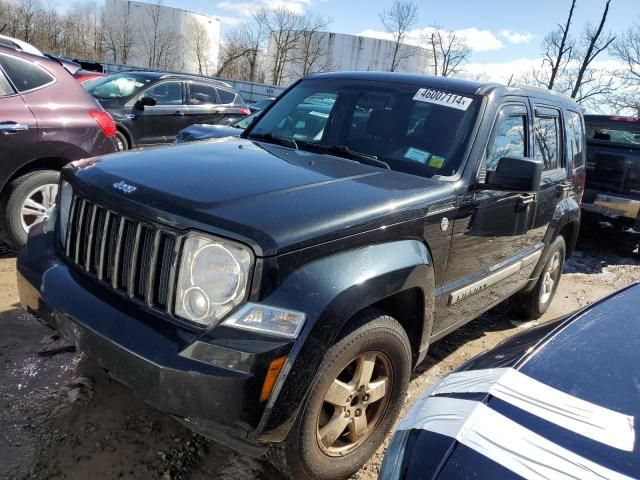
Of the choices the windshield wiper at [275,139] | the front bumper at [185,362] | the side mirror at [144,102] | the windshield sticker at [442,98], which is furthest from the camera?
the side mirror at [144,102]

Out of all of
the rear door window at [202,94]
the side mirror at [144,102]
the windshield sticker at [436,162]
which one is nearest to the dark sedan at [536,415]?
the windshield sticker at [436,162]

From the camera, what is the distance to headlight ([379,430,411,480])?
151 cm

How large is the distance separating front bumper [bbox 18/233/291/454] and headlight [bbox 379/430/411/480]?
0.50 meters

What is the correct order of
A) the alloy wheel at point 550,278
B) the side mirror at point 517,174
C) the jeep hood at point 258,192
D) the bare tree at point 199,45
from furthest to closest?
the bare tree at point 199,45 → the alloy wheel at point 550,278 → the side mirror at point 517,174 → the jeep hood at point 258,192

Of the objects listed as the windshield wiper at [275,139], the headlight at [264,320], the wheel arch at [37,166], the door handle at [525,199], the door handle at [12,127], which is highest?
the windshield wiper at [275,139]

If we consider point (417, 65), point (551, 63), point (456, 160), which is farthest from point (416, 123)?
point (417, 65)

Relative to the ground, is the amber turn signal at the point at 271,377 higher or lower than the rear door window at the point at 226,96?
lower

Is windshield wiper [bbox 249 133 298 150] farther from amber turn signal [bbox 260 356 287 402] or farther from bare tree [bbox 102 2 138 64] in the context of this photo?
bare tree [bbox 102 2 138 64]

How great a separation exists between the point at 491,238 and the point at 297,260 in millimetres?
1744

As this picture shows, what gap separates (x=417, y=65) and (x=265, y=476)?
205 ft

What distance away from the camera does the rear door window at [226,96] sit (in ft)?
33.6

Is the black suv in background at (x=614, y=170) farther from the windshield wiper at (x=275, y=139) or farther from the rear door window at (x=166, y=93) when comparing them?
the rear door window at (x=166, y=93)

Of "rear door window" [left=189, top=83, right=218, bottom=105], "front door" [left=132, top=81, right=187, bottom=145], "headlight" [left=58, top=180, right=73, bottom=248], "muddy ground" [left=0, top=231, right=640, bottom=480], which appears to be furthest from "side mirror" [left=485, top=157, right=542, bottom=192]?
"rear door window" [left=189, top=83, right=218, bottom=105]

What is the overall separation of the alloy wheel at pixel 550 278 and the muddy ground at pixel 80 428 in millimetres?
1855
